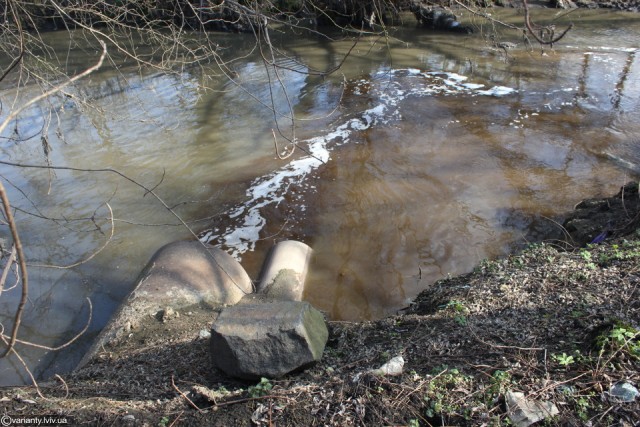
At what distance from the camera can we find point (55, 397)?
10.8 feet

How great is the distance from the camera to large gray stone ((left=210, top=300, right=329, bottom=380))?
3.28 metres

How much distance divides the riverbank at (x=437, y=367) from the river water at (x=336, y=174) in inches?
44.6

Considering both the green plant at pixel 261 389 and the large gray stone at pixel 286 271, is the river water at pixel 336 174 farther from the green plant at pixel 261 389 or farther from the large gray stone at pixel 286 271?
the green plant at pixel 261 389

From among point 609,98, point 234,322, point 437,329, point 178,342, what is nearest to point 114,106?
point 178,342

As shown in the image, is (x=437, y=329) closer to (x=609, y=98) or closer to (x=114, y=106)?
(x=609, y=98)

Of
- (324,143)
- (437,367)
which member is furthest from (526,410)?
(324,143)

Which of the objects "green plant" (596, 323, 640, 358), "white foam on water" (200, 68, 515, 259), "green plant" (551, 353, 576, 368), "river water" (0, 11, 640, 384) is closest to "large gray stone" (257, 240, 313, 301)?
"river water" (0, 11, 640, 384)

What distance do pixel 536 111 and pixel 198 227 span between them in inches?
281

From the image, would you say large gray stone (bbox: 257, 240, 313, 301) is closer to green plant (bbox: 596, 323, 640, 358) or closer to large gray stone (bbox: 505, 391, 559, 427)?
large gray stone (bbox: 505, 391, 559, 427)

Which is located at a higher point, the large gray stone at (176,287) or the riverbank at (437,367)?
the riverbank at (437,367)

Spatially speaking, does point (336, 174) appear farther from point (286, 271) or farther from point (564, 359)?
point (564, 359)

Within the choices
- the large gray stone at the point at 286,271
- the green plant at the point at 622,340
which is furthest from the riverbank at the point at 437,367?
the large gray stone at the point at 286,271

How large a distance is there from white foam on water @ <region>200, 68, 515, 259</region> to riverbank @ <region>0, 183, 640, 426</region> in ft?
6.29

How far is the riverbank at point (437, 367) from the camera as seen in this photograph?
8.75 ft
